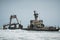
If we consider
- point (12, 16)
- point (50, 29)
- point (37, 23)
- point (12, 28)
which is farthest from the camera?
point (12, 28)

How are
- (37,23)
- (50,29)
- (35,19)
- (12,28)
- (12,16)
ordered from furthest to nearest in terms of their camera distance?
(12,28) → (12,16) → (35,19) → (37,23) → (50,29)

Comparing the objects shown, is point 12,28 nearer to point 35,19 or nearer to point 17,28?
point 17,28

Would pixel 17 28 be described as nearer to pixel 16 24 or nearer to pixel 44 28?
pixel 16 24

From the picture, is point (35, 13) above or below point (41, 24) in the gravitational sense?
above

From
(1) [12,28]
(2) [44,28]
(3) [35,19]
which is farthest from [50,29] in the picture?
(1) [12,28]

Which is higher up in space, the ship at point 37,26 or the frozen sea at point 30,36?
the ship at point 37,26

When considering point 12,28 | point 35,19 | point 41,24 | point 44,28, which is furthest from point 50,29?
point 12,28

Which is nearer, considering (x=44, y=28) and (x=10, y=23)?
Result: (x=44, y=28)

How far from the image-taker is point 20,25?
109 metres

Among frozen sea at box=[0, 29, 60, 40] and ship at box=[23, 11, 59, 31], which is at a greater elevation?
ship at box=[23, 11, 59, 31]

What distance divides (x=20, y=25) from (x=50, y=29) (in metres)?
35.9

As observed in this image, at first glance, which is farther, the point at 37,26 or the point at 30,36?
the point at 37,26

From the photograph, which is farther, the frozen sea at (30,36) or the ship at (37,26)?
the ship at (37,26)

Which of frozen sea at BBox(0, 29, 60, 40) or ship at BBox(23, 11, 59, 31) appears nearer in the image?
frozen sea at BBox(0, 29, 60, 40)
